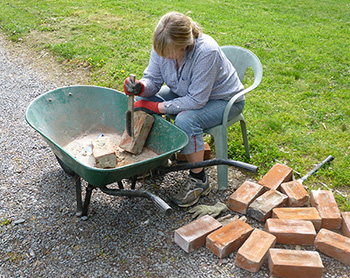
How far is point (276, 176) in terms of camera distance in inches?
112

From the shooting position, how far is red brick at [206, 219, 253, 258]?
7.40 ft

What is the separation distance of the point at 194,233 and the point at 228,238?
0.22 m

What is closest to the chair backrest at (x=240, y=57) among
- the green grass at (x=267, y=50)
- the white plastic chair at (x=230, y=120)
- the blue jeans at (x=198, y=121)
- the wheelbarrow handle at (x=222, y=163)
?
the white plastic chair at (x=230, y=120)

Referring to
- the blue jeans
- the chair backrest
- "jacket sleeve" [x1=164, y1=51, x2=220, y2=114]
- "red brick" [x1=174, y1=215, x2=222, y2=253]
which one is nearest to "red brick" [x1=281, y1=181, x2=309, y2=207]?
"red brick" [x1=174, y1=215, x2=222, y2=253]

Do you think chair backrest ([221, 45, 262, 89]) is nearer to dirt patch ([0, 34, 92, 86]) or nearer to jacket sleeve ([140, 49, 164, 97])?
jacket sleeve ([140, 49, 164, 97])

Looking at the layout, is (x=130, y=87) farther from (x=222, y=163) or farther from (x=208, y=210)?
(x=208, y=210)

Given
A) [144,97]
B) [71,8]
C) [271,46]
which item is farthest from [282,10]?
[144,97]

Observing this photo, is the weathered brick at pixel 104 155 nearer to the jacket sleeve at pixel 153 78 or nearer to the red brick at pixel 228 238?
the jacket sleeve at pixel 153 78

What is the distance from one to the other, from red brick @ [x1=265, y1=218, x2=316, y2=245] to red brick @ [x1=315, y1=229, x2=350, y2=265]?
53 mm

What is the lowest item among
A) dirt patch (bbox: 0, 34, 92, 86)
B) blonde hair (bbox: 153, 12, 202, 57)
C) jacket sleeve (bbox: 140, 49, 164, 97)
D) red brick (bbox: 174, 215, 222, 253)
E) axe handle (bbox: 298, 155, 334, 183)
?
dirt patch (bbox: 0, 34, 92, 86)

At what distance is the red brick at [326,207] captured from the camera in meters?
2.47

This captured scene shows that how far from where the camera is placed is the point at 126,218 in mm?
2637

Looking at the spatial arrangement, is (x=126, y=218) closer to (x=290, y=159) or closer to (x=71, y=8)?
(x=290, y=159)

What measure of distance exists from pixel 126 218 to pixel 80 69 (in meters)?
3.14
